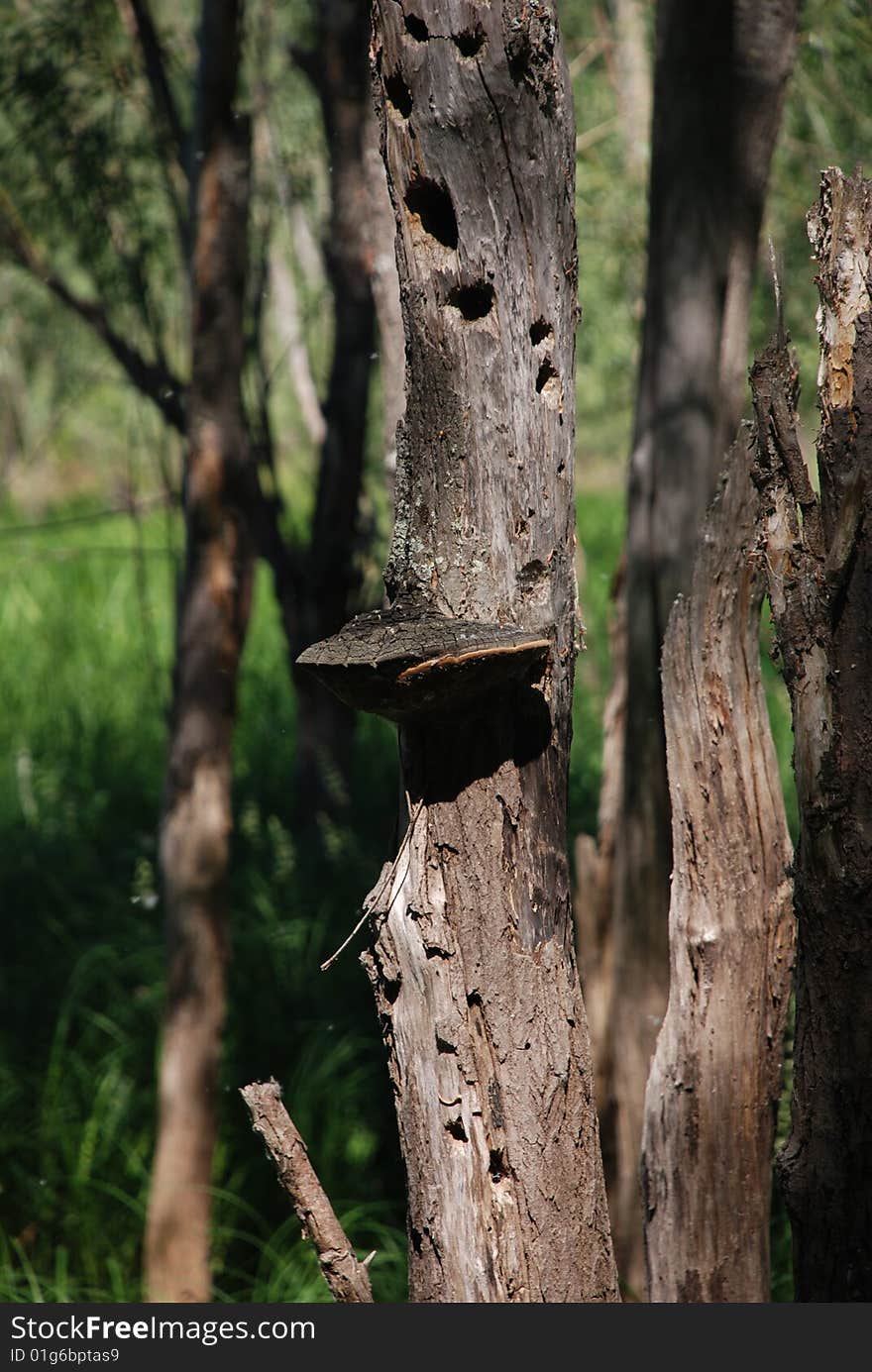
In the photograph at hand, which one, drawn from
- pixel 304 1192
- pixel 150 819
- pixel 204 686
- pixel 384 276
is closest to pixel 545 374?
pixel 304 1192

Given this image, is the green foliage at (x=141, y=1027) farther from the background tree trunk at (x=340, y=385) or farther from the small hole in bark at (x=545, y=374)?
the small hole in bark at (x=545, y=374)

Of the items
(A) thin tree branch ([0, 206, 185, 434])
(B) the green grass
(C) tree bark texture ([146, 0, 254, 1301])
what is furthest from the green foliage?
(A) thin tree branch ([0, 206, 185, 434])

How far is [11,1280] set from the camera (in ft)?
11.9

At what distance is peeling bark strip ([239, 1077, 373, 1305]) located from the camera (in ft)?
6.67

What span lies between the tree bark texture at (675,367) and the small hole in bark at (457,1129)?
1.46m

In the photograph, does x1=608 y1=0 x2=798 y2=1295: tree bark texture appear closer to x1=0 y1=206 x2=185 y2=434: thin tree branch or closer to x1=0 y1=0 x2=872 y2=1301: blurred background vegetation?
x1=0 y1=0 x2=872 y2=1301: blurred background vegetation

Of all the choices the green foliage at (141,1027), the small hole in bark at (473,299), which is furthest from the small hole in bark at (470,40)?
the green foliage at (141,1027)

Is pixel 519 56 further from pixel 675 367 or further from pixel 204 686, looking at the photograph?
pixel 204 686

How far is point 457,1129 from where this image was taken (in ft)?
6.19

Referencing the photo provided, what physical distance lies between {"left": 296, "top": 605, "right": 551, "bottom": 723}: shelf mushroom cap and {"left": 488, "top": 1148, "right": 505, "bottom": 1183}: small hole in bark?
649 mm

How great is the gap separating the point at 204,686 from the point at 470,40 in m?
1.83

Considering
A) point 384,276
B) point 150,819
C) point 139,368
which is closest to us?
point 384,276

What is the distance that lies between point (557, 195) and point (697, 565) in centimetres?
72

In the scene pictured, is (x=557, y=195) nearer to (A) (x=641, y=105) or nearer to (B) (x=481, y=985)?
(B) (x=481, y=985)
